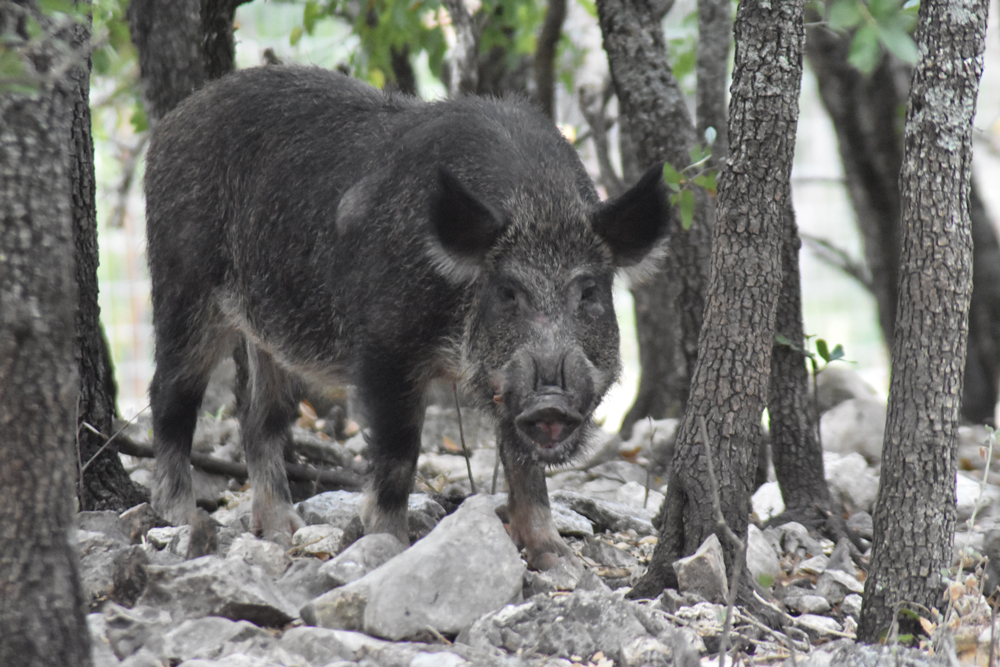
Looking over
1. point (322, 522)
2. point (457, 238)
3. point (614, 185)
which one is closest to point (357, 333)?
point (457, 238)

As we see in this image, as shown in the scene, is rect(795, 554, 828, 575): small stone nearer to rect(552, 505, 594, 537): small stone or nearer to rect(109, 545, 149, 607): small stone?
rect(552, 505, 594, 537): small stone

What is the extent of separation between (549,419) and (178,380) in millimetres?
2179

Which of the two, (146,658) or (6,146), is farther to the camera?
(146,658)

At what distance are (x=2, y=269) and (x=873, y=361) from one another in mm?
17539

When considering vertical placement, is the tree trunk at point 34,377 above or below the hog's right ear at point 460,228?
below

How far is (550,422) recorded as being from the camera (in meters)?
3.63

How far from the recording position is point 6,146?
83.7 inches

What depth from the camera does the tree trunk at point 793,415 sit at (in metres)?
4.54

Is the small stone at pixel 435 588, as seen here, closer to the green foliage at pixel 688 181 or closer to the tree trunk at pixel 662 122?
the green foliage at pixel 688 181

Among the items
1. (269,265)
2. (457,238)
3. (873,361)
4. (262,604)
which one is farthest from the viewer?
(873,361)

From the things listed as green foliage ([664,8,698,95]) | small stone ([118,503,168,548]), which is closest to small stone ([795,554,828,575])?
small stone ([118,503,168,548])

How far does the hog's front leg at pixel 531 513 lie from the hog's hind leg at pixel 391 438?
375 mm

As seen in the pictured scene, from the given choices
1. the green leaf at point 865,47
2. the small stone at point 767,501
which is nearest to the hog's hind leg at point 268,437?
the small stone at point 767,501

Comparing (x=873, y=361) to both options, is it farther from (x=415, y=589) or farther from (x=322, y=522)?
(x=415, y=589)
